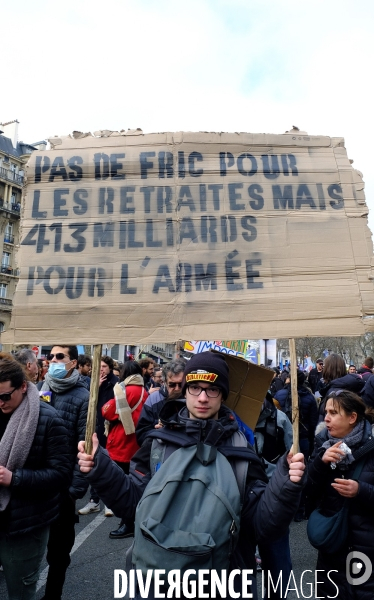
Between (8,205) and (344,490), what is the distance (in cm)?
4812

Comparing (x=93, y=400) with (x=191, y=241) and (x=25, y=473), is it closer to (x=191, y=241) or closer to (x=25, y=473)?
(x=25, y=473)

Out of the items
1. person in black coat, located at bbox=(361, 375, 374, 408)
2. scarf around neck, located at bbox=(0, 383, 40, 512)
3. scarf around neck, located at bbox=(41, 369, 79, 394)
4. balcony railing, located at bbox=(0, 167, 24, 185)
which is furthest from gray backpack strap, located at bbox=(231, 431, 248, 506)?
balcony railing, located at bbox=(0, 167, 24, 185)

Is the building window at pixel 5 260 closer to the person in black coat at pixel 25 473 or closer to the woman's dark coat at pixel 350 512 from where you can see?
the person in black coat at pixel 25 473

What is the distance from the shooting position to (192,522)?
184cm

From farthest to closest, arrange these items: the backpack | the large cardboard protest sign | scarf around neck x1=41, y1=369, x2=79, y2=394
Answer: scarf around neck x1=41, y1=369, x2=79, y2=394, the large cardboard protest sign, the backpack

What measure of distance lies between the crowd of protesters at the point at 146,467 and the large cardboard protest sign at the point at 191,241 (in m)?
0.42

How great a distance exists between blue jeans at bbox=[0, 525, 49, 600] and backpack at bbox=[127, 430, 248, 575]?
1.18 meters

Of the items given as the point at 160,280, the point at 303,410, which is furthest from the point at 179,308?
Result: the point at 303,410

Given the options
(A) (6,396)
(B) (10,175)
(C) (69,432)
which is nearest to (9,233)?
A: (B) (10,175)

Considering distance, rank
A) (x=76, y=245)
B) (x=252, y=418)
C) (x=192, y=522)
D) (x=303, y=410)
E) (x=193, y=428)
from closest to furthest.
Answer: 1. (x=192, y=522)
2. (x=193, y=428)
3. (x=76, y=245)
4. (x=252, y=418)
5. (x=303, y=410)

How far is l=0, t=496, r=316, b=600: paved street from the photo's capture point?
13.1 feet

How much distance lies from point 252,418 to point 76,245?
58.1 inches

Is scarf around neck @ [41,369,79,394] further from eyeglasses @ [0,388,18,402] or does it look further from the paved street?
the paved street

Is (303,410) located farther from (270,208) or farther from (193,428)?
(193,428)
